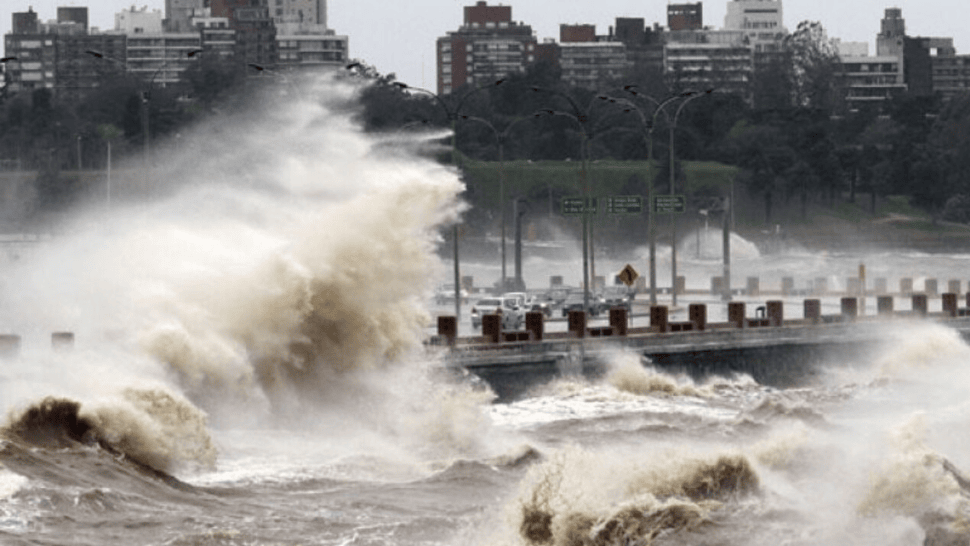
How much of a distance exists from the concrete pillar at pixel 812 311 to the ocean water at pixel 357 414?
2115 millimetres

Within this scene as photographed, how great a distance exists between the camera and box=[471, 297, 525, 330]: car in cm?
5260

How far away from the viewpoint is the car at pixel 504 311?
5260cm

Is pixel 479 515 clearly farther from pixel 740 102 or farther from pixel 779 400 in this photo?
pixel 740 102

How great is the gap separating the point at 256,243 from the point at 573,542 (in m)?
16.9

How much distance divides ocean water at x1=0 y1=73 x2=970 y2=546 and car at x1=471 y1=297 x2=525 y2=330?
24.9ft

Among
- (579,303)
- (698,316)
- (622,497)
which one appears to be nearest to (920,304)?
(698,316)

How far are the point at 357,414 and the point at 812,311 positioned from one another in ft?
64.6

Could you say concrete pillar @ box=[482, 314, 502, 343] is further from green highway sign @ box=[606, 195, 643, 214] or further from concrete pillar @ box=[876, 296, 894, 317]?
green highway sign @ box=[606, 195, 643, 214]

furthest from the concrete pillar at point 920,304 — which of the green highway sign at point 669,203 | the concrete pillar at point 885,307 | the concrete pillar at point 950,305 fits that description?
the green highway sign at point 669,203

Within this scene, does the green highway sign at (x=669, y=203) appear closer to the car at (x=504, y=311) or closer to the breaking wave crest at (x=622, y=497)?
the car at (x=504, y=311)

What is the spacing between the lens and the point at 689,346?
1732 inches

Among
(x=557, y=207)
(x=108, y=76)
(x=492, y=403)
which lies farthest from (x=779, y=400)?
(x=108, y=76)

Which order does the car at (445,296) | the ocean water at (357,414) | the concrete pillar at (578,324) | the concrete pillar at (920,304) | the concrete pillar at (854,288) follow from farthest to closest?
the concrete pillar at (854,288), the car at (445,296), the concrete pillar at (920,304), the concrete pillar at (578,324), the ocean water at (357,414)

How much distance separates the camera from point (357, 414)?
33.2 meters
